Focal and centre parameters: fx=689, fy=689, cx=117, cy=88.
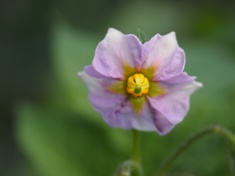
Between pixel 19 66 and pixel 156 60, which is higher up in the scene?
pixel 156 60

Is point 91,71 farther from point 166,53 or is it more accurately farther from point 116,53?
point 166,53

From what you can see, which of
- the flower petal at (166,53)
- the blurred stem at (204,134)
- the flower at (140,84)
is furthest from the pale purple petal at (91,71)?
the blurred stem at (204,134)

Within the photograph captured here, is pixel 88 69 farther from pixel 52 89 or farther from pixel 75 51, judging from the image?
pixel 52 89

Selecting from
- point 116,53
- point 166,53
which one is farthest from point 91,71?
point 166,53

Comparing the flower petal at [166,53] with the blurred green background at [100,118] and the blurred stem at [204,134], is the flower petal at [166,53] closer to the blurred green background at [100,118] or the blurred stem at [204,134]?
the blurred stem at [204,134]

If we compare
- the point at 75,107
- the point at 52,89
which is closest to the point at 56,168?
the point at 75,107

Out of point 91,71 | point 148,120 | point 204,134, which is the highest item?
point 91,71

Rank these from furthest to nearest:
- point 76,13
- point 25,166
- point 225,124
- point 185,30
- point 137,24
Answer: point 76,13 → point 137,24 → point 185,30 → point 25,166 → point 225,124

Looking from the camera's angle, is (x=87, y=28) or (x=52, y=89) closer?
(x=52, y=89)
